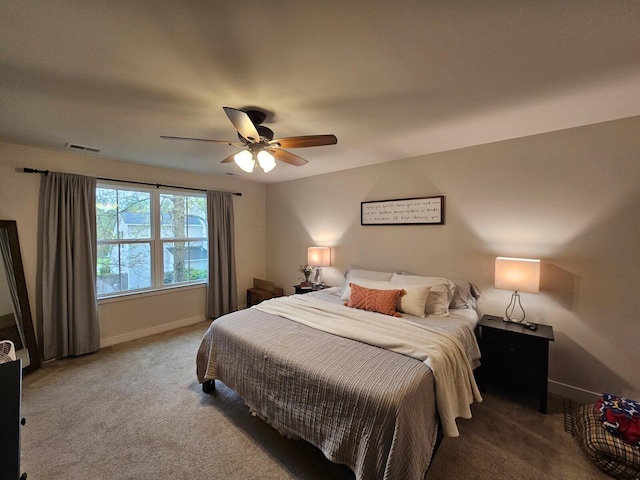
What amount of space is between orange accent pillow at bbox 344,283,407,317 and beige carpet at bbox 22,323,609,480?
101cm

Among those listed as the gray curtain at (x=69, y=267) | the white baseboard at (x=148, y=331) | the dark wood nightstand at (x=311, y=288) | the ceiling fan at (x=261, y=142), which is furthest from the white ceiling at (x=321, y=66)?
the white baseboard at (x=148, y=331)

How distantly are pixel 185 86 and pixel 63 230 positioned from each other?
2.53 meters

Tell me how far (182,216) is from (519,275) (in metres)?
4.36

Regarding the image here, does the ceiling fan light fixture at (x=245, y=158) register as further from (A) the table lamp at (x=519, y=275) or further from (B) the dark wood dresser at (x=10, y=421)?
(A) the table lamp at (x=519, y=275)

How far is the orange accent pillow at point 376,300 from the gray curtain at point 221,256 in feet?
8.13

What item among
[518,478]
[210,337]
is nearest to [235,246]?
[210,337]

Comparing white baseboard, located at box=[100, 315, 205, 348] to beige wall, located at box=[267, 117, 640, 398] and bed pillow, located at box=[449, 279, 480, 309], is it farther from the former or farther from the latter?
bed pillow, located at box=[449, 279, 480, 309]

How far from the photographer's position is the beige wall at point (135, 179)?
2.80m

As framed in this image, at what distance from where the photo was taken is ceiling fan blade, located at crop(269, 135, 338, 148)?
76.8 inches

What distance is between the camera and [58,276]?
299cm

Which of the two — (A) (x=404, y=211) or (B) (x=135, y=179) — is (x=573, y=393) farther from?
(B) (x=135, y=179)

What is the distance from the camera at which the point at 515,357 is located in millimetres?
2291

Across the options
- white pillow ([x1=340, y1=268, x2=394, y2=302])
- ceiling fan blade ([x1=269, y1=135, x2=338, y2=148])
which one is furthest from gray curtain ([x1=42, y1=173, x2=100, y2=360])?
white pillow ([x1=340, y1=268, x2=394, y2=302])

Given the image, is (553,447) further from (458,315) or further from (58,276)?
(58,276)
